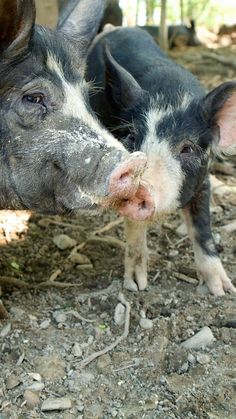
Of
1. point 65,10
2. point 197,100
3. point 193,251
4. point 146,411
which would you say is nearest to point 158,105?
point 197,100

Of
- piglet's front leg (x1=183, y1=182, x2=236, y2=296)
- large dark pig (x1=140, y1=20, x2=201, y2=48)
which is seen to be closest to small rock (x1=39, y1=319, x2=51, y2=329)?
piglet's front leg (x1=183, y1=182, x2=236, y2=296)

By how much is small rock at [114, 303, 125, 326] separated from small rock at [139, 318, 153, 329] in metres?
0.11

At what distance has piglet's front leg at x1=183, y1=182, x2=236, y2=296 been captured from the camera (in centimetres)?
440

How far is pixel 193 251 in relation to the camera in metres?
4.77

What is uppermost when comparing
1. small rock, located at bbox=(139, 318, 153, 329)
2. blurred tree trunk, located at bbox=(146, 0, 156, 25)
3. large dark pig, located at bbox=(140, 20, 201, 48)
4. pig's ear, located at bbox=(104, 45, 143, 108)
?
pig's ear, located at bbox=(104, 45, 143, 108)

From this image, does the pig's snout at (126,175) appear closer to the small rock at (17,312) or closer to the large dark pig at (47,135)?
the large dark pig at (47,135)

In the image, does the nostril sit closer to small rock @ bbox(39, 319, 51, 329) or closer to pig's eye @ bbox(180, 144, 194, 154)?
pig's eye @ bbox(180, 144, 194, 154)

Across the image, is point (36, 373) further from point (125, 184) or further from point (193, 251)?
point (193, 251)

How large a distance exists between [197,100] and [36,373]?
5.97 feet

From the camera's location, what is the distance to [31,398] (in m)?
3.35

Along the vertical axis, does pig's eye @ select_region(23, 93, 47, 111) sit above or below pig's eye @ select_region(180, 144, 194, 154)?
above

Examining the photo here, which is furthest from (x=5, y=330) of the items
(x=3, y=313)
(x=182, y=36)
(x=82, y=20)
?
(x=182, y=36)

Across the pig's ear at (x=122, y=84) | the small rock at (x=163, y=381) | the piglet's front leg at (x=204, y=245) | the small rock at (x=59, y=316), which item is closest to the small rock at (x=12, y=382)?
the small rock at (x=59, y=316)

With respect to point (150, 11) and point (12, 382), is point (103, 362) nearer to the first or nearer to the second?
point (12, 382)
